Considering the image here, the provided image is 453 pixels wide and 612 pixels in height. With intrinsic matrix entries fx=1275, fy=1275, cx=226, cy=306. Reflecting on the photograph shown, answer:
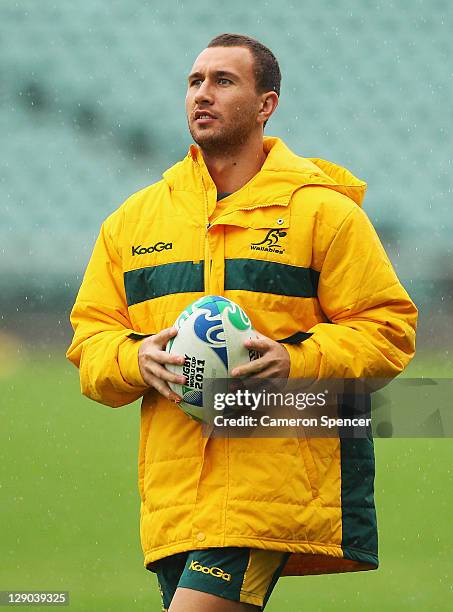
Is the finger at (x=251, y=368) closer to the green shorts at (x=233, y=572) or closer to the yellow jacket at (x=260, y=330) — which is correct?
the yellow jacket at (x=260, y=330)

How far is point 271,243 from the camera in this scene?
9.52 feet

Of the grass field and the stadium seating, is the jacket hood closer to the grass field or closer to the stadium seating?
the grass field

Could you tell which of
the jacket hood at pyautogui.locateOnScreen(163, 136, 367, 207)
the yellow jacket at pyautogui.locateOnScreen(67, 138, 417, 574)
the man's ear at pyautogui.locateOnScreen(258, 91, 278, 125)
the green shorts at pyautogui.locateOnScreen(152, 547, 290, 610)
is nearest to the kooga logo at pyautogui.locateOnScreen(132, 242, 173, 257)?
the yellow jacket at pyautogui.locateOnScreen(67, 138, 417, 574)

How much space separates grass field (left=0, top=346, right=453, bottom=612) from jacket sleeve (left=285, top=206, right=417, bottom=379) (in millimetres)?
2093

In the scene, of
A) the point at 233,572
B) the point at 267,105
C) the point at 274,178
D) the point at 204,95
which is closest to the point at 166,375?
the point at 233,572

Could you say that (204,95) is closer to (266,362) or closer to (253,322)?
(253,322)

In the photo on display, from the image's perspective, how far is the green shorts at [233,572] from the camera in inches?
107

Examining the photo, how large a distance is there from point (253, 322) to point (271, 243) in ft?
0.61

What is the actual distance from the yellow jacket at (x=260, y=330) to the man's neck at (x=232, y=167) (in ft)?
0.14

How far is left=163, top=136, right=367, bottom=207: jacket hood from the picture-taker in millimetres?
2982

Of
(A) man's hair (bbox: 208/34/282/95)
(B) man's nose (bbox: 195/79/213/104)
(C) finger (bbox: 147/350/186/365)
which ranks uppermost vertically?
(A) man's hair (bbox: 208/34/282/95)

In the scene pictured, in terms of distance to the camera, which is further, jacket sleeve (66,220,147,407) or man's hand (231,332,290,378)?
jacket sleeve (66,220,147,407)

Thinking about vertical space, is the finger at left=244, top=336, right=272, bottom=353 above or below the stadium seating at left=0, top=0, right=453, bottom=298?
below

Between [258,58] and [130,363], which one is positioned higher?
[258,58]
